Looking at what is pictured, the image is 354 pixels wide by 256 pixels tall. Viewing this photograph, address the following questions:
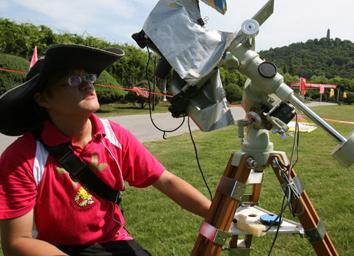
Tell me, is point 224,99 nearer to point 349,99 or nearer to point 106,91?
point 106,91

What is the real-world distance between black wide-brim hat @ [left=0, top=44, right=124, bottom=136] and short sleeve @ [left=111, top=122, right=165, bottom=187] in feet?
1.50

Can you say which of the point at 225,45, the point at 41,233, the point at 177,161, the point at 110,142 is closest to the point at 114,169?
the point at 110,142

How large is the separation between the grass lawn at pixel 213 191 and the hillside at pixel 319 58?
5171 cm

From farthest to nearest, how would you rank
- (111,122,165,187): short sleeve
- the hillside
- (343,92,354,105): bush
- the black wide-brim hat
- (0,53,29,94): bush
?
the hillside < (343,92,354,105): bush < (0,53,29,94): bush < (111,122,165,187): short sleeve < the black wide-brim hat

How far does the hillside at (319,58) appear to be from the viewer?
2542 inches

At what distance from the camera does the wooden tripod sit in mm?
1858

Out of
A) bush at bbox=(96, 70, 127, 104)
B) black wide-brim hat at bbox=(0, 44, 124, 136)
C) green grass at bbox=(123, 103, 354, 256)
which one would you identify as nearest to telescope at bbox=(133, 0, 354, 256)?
black wide-brim hat at bbox=(0, 44, 124, 136)

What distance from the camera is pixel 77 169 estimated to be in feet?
6.49

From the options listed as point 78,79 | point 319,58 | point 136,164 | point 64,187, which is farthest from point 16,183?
point 319,58

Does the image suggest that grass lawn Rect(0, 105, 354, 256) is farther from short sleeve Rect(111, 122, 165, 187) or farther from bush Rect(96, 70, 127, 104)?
bush Rect(96, 70, 127, 104)

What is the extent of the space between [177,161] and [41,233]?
5.07 m

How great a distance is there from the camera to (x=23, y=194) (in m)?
1.81

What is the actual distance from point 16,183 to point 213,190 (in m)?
3.63

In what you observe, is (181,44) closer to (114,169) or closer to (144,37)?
(144,37)
